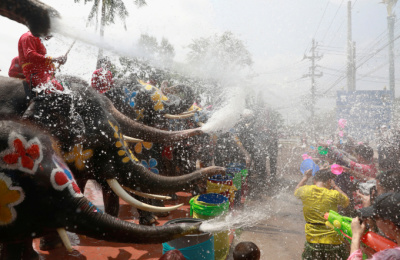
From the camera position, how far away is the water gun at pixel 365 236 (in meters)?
2.25

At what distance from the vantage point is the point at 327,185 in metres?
3.79

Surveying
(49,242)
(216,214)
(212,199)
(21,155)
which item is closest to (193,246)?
(216,214)

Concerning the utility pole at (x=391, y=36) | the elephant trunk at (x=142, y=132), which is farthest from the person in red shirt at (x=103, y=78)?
the utility pole at (x=391, y=36)

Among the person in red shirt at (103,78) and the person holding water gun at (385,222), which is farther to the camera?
the person in red shirt at (103,78)

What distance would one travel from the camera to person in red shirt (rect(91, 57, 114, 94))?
4.16 meters

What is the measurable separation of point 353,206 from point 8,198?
5.16 meters

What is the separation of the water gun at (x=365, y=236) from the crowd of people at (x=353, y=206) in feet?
0.04

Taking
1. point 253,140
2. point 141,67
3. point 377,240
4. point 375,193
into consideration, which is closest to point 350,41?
point 253,140

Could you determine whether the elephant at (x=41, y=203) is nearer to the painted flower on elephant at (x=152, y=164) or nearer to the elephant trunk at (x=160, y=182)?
the elephant trunk at (x=160, y=182)

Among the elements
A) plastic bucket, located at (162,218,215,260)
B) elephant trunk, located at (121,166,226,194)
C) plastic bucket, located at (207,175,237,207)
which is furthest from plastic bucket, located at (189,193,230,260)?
elephant trunk, located at (121,166,226,194)

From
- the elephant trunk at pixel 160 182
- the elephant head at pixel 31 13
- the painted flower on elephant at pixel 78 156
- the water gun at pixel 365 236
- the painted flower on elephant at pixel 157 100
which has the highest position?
A: the elephant head at pixel 31 13

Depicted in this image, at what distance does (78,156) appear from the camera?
2756 millimetres

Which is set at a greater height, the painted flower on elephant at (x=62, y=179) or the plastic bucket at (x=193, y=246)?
the painted flower on elephant at (x=62, y=179)

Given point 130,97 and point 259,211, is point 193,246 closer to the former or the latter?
point 130,97
